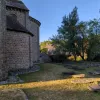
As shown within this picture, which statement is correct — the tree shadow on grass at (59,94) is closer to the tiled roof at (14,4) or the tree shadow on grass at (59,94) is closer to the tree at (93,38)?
the tiled roof at (14,4)

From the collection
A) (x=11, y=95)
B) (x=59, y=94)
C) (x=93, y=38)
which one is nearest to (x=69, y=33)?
(x=93, y=38)

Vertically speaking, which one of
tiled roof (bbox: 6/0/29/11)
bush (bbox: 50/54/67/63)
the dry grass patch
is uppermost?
tiled roof (bbox: 6/0/29/11)

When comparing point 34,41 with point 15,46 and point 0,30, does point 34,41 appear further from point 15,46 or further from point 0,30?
point 0,30

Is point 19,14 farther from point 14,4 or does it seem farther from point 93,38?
point 93,38

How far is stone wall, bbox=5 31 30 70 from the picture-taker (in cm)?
2034

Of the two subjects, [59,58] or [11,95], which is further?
[59,58]

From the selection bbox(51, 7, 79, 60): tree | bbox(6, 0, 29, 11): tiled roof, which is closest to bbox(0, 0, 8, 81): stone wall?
bbox(6, 0, 29, 11): tiled roof

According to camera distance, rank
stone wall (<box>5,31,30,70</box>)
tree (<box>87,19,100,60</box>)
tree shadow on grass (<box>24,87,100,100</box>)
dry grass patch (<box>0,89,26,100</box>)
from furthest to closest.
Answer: tree (<box>87,19,100,60</box>)
stone wall (<box>5,31,30,70</box>)
tree shadow on grass (<box>24,87,100,100</box>)
dry grass patch (<box>0,89,26,100</box>)

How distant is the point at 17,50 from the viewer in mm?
21094

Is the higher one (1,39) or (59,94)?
(1,39)

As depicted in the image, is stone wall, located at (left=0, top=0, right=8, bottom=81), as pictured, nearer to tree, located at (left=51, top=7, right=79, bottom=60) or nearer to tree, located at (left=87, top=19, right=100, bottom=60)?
tree, located at (left=51, top=7, right=79, bottom=60)

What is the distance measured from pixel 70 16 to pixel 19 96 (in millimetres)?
28972

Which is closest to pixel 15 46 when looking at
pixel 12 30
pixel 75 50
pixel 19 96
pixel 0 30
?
pixel 12 30

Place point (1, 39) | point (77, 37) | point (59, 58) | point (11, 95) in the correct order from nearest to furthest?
point (11, 95), point (1, 39), point (77, 37), point (59, 58)
